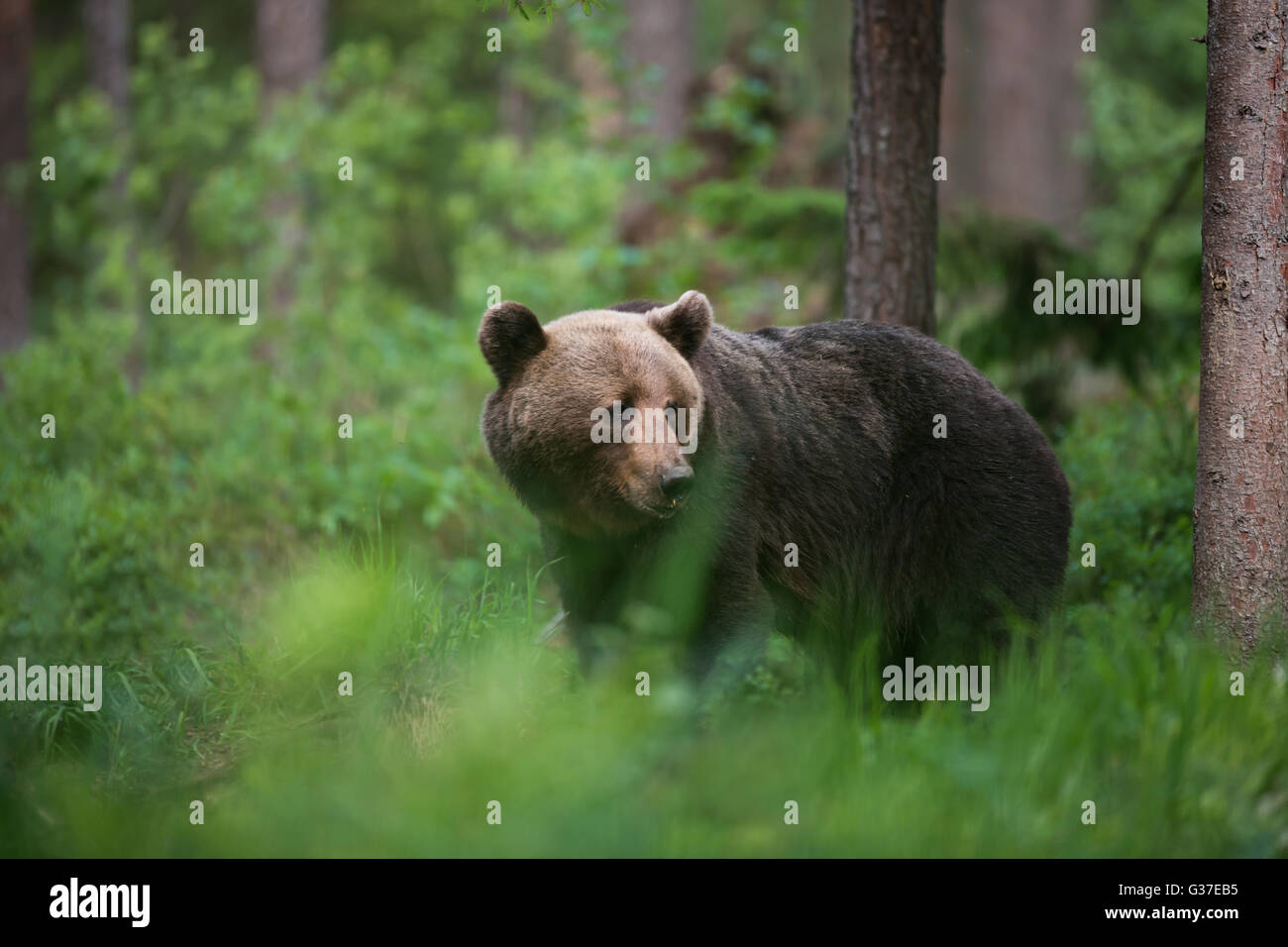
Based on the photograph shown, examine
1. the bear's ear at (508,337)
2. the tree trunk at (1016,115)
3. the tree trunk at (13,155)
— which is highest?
the tree trunk at (1016,115)

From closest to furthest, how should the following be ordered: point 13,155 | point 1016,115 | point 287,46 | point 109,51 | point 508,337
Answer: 1. point 508,337
2. point 13,155
3. point 287,46
4. point 109,51
5. point 1016,115

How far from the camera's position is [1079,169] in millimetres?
19516

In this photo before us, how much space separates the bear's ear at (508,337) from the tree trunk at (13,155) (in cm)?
991

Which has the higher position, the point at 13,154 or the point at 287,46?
the point at 287,46

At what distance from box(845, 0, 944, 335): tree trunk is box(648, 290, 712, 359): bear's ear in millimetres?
1665

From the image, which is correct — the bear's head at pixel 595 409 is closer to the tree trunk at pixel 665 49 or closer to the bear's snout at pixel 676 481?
the bear's snout at pixel 676 481

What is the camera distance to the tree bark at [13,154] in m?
12.6

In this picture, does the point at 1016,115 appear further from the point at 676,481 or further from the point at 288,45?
the point at 676,481

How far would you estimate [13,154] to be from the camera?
12.9 m

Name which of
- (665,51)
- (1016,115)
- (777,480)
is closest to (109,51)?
(665,51)

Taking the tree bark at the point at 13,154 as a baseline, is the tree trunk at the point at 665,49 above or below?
above

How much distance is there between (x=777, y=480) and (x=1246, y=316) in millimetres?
1934

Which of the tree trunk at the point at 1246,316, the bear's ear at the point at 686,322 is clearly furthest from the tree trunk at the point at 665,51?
the tree trunk at the point at 1246,316

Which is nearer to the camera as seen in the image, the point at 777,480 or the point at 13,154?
the point at 777,480
